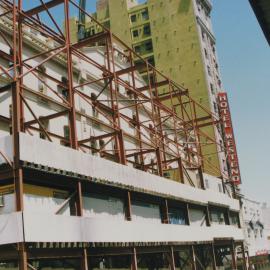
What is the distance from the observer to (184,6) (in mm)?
76250

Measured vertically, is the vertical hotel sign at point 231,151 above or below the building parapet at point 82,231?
above

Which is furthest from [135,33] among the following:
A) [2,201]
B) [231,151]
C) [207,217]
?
[2,201]

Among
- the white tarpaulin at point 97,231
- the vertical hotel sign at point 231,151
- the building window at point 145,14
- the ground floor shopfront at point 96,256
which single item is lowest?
the ground floor shopfront at point 96,256

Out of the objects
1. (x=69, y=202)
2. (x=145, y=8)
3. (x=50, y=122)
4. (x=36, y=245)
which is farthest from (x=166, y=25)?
(x=36, y=245)

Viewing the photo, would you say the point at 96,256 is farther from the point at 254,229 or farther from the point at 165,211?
the point at 254,229

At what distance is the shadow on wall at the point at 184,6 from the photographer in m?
75.9

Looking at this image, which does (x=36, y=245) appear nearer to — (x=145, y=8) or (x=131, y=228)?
(x=131, y=228)

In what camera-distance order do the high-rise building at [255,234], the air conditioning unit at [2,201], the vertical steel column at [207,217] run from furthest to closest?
1. the high-rise building at [255,234]
2. the vertical steel column at [207,217]
3. the air conditioning unit at [2,201]

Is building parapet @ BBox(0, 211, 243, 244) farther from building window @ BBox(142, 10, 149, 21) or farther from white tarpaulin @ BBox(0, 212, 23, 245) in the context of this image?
building window @ BBox(142, 10, 149, 21)

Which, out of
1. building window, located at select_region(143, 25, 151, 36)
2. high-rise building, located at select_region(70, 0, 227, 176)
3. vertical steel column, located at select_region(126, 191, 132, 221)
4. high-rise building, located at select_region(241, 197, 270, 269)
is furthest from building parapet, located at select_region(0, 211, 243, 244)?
building window, located at select_region(143, 25, 151, 36)

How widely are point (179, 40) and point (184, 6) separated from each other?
6.36 metres

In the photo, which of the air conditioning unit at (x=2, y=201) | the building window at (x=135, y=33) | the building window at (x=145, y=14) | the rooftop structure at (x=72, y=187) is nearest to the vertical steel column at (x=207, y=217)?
the rooftop structure at (x=72, y=187)

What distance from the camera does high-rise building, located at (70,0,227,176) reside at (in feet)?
235

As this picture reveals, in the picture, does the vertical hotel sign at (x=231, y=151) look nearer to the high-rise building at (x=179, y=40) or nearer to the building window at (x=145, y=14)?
the high-rise building at (x=179, y=40)
